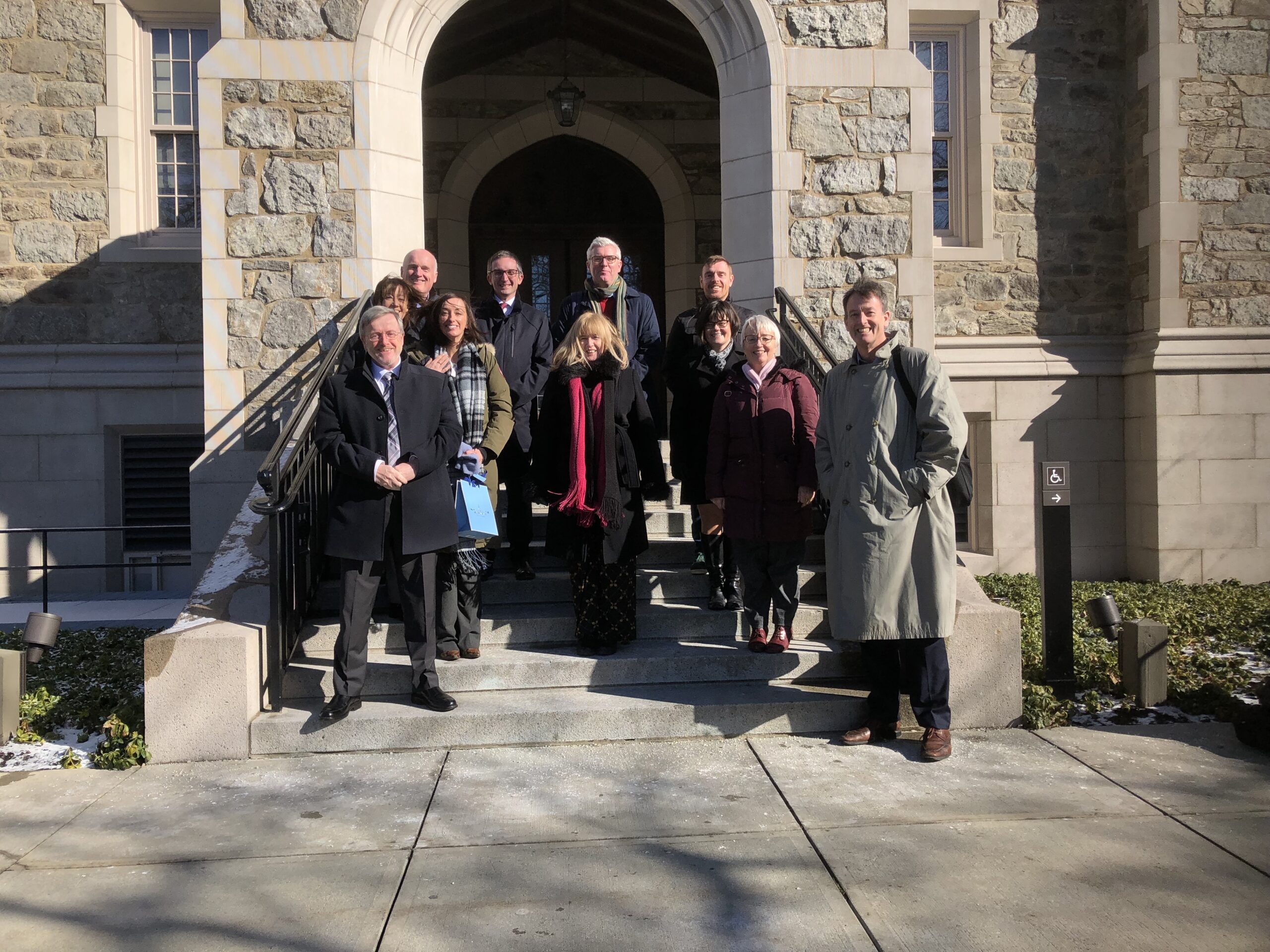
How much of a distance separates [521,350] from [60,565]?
4.70 meters

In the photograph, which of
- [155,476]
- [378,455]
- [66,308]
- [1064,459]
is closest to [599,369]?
[378,455]

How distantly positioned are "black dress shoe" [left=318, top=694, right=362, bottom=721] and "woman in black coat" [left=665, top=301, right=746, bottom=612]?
1961 millimetres

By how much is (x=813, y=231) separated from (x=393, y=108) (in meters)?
3.10

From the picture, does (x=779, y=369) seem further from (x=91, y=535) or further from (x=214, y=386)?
(x=91, y=535)

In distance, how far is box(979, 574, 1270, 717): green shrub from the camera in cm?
552

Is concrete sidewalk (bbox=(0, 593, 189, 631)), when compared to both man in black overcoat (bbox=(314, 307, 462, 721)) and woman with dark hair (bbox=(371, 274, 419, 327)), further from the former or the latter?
man in black overcoat (bbox=(314, 307, 462, 721))

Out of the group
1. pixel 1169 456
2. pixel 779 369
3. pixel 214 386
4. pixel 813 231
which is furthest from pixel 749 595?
pixel 1169 456

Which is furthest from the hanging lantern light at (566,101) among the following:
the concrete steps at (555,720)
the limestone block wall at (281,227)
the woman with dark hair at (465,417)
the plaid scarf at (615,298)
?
the concrete steps at (555,720)

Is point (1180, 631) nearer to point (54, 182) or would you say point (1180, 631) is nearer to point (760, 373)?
point (760, 373)

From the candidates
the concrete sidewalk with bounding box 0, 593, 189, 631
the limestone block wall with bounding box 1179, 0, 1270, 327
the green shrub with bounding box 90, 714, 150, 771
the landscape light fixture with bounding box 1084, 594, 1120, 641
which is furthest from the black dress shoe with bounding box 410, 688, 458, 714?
the limestone block wall with bounding box 1179, 0, 1270, 327

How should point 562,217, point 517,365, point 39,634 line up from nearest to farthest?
point 39,634
point 517,365
point 562,217

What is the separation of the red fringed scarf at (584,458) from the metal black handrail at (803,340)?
135 cm

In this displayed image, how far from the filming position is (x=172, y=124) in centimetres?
945

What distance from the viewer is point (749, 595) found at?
5.21 meters
